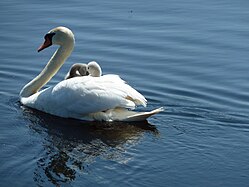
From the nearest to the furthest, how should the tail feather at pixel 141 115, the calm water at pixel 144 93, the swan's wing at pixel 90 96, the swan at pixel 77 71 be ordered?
the calm water at pixel 144 93
the tail feather at pixel 141 115
the swan's wing at pixel 90 96
the swan at pixel 77 71

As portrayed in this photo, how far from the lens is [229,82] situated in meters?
13.6

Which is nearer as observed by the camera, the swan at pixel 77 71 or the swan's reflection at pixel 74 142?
the swan's reflection at pixel 74 142

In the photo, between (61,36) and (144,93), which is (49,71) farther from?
(144,93)

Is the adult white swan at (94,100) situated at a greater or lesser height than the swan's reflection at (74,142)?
greater

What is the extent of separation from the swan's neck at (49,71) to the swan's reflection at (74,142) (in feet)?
2.18

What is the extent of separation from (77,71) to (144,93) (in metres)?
1.25

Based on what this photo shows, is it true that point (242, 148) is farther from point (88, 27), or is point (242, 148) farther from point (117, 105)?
point (88, 27)

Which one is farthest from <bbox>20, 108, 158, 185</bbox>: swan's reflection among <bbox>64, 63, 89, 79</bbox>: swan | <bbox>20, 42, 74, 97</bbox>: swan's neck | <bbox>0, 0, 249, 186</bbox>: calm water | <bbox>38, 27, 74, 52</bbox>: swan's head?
<bbox>38, 27, 74, 52</bbox>: swan's head

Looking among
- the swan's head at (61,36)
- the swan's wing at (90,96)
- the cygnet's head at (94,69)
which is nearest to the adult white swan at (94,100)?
the swan's wing at (90,96)

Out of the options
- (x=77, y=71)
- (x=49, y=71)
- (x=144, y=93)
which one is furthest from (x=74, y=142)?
(x=49, y=71)

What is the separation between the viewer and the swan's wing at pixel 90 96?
11.6 metres

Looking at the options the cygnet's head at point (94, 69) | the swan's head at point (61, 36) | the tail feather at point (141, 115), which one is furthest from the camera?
the swan's head at point (61, 36)

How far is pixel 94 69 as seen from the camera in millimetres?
12633

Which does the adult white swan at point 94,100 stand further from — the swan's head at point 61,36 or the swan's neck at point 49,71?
the swan's head at point 61,36
